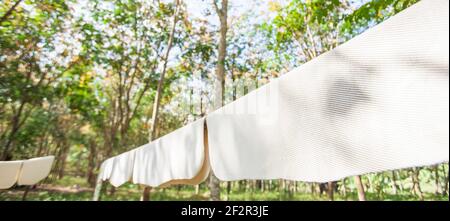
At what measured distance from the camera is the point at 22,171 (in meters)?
6.84

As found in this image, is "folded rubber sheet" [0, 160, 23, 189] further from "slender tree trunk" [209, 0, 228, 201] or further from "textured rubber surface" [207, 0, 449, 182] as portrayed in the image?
"textured rubber surface" [207, 0, 449, 182]

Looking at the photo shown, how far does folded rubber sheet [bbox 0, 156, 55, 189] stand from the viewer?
21.3ft

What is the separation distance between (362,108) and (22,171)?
28.8 ft

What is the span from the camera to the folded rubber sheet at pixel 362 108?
69 centimetres

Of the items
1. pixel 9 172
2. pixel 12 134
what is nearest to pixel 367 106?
pixel 9 172

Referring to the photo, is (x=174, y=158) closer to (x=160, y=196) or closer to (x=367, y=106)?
(x=367, y=106)

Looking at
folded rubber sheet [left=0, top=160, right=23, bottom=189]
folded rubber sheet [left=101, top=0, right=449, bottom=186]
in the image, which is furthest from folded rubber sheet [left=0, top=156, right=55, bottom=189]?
folded rubber sheet [left=101, top=0, right=449, bottom=186]

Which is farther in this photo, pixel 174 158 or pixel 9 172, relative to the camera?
pixel 9 172

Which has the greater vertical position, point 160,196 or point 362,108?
point 362,108

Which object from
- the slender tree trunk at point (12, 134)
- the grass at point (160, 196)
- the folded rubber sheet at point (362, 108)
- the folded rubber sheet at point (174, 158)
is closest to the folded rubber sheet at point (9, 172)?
the folded rubber sheet at point (174, 158)

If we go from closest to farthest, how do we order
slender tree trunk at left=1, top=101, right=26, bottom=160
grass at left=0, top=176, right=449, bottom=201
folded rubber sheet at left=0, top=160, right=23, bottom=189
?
folded rubber sheet at left=0, top=160, right=23, bottom=189 → slender tree trunk at left=1, top=101, right=26, bottom=160 → grass at left=0, top=176, right=449, bottom=201

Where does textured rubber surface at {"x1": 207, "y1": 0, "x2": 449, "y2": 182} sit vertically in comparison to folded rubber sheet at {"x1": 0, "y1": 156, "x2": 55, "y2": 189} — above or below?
above

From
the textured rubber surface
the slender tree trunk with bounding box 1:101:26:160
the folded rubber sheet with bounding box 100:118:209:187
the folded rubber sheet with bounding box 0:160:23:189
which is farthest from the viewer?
the slender tree trunk with bounding box 1:101:26:160

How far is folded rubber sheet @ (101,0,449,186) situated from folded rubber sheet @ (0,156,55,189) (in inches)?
309
